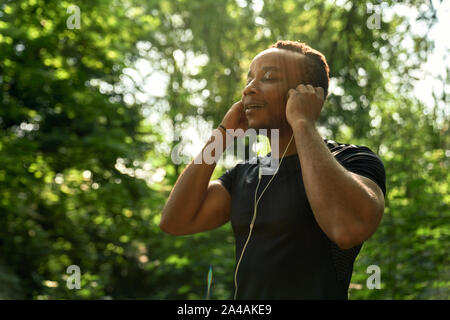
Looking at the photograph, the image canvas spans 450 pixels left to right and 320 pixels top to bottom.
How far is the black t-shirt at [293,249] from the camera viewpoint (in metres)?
1.37

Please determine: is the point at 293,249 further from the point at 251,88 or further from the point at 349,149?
the point at 251,88

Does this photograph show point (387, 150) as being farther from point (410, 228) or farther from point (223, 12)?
point (223, 12)

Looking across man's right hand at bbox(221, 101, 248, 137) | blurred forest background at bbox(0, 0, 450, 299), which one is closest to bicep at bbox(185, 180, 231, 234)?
man's right hand at bbox(221, 101, 248, 137)

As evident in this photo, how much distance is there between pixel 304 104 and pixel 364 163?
0.92ft

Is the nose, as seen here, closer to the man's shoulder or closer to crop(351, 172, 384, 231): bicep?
the man's shoulder

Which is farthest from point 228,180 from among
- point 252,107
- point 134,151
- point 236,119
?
point 134,151

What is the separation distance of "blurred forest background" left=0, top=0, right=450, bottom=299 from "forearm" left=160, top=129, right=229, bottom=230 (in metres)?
3.19

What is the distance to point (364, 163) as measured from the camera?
147 cm

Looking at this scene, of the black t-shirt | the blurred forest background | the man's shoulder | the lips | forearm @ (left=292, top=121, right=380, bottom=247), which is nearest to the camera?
forearm @ (left=292, top=121, right=380, bottom=247)

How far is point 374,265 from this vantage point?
177 inches

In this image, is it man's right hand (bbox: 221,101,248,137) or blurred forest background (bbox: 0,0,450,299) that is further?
blurred forest background (bbox: 0,0,450,299)

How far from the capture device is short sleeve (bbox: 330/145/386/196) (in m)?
1.43

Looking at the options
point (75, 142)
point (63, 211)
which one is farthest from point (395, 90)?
point (63, 211)

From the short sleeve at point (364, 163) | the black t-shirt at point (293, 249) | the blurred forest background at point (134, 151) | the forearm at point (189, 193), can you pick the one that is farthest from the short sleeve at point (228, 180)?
the blurred forest background at point (134, 151)
